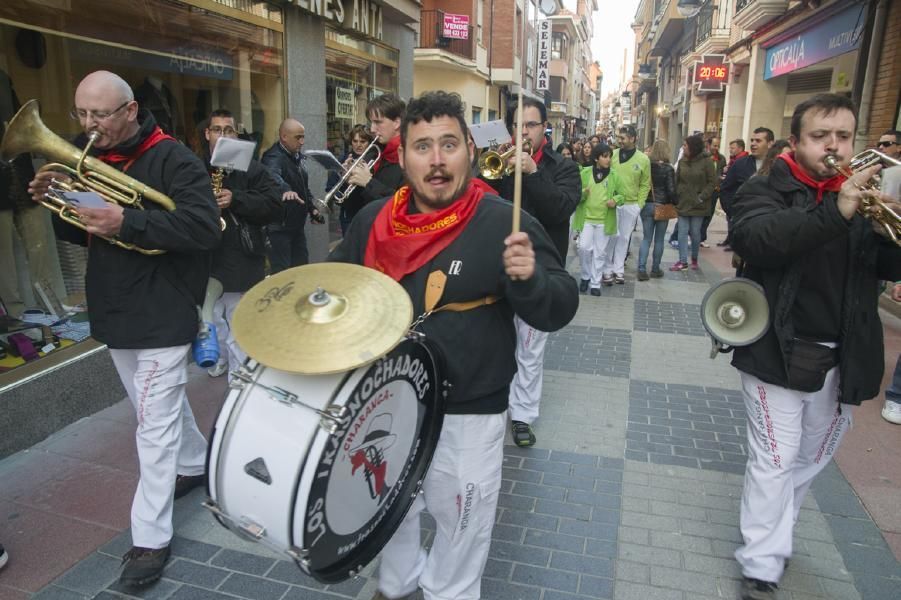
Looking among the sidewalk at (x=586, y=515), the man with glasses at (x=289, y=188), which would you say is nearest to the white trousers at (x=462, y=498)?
the sidewalk at (x=586, y=515)

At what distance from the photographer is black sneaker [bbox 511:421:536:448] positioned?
14.0 feet

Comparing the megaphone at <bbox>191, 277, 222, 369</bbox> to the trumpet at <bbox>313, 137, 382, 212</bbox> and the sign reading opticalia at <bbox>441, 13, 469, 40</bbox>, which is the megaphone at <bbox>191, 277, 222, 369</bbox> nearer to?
the trumpet at <bbox>313, 137, 382, 212</bbox>

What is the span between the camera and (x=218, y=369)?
5.47 meters

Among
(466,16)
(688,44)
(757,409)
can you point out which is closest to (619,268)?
(757,409)

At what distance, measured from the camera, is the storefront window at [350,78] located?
9.05 meters

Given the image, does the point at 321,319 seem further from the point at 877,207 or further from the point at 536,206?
the point at 536,206

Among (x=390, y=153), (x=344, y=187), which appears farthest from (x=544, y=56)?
(x=390, y=153)

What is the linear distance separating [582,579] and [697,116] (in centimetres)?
2566

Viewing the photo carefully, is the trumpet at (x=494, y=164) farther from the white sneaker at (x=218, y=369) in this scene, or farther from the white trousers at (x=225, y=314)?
the white sneaker at (x=218, y=369)

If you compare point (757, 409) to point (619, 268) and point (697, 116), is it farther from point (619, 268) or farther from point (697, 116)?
point (697, 116)

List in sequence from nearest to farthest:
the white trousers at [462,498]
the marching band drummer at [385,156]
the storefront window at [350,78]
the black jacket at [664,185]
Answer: the white trousers at [462,498] → the marching band drummer at [385,156] → the storefront window at [350,78] → the black jacket at [664,185]

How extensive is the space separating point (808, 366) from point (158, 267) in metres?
2.76

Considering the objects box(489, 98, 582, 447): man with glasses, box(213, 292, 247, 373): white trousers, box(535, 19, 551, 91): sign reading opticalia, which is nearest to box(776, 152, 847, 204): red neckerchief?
box(489, 98, 582, 447): man with glasses

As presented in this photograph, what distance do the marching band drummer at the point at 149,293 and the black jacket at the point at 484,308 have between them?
131cm
